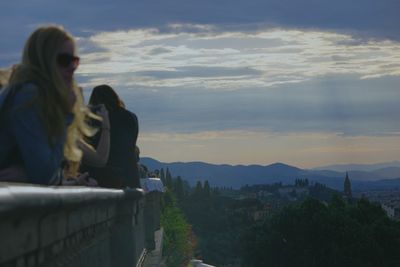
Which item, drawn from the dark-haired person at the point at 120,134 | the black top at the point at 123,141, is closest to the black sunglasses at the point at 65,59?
the dark-haired person at the point at 120,134

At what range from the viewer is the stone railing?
315 cm

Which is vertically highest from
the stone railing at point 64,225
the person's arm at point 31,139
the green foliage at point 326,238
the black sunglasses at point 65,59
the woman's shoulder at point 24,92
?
the black sunglasses at point 65,59

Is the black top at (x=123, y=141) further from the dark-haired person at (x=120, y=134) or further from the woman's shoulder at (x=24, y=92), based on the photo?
the woman's shoulder at (x=24, y=92)

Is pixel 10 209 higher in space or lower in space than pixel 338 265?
higher

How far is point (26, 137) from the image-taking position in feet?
15.4

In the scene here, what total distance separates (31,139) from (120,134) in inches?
181

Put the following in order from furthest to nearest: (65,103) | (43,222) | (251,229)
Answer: (251,229), (65,103), (43,222)

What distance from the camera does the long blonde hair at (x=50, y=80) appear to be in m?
4.80

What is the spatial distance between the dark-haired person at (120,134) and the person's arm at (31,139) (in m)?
4.06

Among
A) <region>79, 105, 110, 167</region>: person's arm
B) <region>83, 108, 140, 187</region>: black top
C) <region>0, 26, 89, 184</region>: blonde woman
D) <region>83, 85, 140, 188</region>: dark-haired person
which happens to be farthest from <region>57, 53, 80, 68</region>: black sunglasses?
<region>83, 108, 140, 187</region>: black top

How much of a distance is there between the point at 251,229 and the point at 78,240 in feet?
231

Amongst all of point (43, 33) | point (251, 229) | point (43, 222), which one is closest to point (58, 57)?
point (43, 33)

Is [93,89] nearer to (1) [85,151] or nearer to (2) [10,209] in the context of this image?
(1) [85,151]

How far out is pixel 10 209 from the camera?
2.91 m
